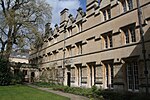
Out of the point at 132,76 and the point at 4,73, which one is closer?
the point at 132,76

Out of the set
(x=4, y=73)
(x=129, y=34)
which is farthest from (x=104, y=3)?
(x=4, y=73)

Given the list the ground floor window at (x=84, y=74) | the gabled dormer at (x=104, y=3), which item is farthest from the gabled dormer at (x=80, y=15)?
the ground floor window at (x=84, y=74)

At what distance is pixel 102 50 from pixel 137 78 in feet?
17.0

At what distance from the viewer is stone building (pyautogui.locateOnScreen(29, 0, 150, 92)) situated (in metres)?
16.3

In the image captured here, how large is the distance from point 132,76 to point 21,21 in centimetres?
1845

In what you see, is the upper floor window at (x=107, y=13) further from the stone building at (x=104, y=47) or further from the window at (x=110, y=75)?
the window at (x=110, y=75)

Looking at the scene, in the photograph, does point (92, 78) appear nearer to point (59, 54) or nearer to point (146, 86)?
point (146, 86)

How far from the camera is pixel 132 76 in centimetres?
1655

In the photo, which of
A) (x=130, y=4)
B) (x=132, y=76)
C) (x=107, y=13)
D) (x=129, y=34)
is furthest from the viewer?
(x=107, y=13)

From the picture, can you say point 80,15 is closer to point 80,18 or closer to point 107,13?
point 80,18

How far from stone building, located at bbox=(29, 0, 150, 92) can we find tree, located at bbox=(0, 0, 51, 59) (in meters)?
3.68

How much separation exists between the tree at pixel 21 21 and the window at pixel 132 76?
1691 cm

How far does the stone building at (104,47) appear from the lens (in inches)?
640

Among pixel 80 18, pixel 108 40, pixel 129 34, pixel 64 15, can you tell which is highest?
pixel 64 15
